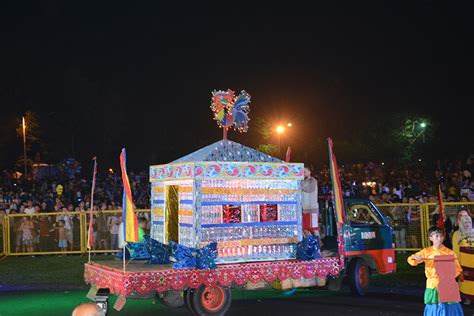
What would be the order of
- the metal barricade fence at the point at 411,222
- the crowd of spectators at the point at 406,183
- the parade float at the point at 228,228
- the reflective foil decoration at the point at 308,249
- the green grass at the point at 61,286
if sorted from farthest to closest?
the crowd of spectators at the point at 406,183 < the metal barricade fence at the point at 411,222 < the green grass at the point at 61,286 < the reflective foil decoration at the point at 308,249 < the parade float at the point at 228,228

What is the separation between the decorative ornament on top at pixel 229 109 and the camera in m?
12.6

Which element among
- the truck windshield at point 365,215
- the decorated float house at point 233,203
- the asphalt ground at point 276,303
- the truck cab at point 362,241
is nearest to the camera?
the decorated float house at point 233,203

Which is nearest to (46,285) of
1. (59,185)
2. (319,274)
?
(319,274)

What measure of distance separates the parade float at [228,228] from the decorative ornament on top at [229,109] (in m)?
0.02

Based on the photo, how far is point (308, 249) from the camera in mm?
12344

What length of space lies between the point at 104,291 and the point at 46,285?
34.5 feet

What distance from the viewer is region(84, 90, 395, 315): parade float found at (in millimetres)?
11250

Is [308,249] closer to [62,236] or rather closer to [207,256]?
[207,256]

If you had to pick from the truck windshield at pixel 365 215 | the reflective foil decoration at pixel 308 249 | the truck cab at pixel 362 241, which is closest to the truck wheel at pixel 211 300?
the reflective foil decoration at pixel 308 249

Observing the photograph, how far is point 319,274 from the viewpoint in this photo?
Answer: 12.4 metres

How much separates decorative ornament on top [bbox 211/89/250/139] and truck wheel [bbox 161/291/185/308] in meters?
3.02

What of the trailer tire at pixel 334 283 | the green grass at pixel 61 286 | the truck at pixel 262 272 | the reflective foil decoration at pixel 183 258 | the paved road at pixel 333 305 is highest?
the reflective foil decoration at pixel 183 258

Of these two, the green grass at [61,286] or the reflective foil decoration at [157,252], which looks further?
the green grass at [61,286]

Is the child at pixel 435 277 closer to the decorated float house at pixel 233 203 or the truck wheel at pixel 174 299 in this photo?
the decorated float house at pixel 233 203
